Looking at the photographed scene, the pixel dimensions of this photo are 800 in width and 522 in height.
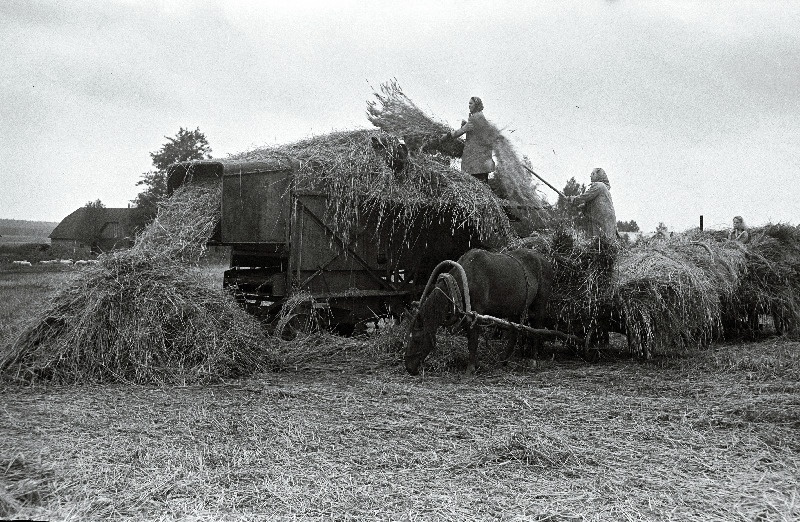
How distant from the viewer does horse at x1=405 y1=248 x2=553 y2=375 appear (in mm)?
8008

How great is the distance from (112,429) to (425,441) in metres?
2.51


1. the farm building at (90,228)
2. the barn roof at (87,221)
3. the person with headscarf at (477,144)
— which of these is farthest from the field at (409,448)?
the barn roof at (87,221)

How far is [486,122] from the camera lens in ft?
36.9

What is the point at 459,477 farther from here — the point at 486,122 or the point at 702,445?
the point at 486,122

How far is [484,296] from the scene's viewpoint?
27.5 feet

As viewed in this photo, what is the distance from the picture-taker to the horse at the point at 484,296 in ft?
26.3

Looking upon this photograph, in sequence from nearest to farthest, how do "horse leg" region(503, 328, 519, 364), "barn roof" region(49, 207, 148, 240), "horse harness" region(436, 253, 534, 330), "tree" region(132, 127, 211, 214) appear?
1. "horse harness" region(436, 253, 534, 330)
2. "horse leg" region(503, 328, 519, 364)
3. "tree" region(132, 127, 211, 214)
4. "barn roof" region(49, 207, 148, 240)

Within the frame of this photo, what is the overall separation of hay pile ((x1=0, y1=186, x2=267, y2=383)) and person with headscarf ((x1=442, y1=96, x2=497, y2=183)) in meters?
4.92

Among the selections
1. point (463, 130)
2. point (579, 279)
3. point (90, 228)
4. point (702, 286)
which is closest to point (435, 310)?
point (579, 279)

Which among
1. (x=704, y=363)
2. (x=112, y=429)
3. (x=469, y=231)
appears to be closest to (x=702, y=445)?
(x=704, y=363)

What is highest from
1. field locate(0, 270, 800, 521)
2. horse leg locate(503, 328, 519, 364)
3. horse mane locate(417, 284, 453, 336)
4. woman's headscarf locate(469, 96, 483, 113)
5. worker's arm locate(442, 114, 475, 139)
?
woman's headscarf locate(469, 96, 483, 113)

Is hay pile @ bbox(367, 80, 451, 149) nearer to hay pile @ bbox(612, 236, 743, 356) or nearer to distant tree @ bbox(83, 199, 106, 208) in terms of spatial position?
hay pile @ bbox(612, 236, 743, 356)

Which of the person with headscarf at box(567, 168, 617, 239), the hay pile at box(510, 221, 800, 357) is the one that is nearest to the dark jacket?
the person with headscarf at box(567, 168, 617, 239)

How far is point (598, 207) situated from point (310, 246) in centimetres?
503
